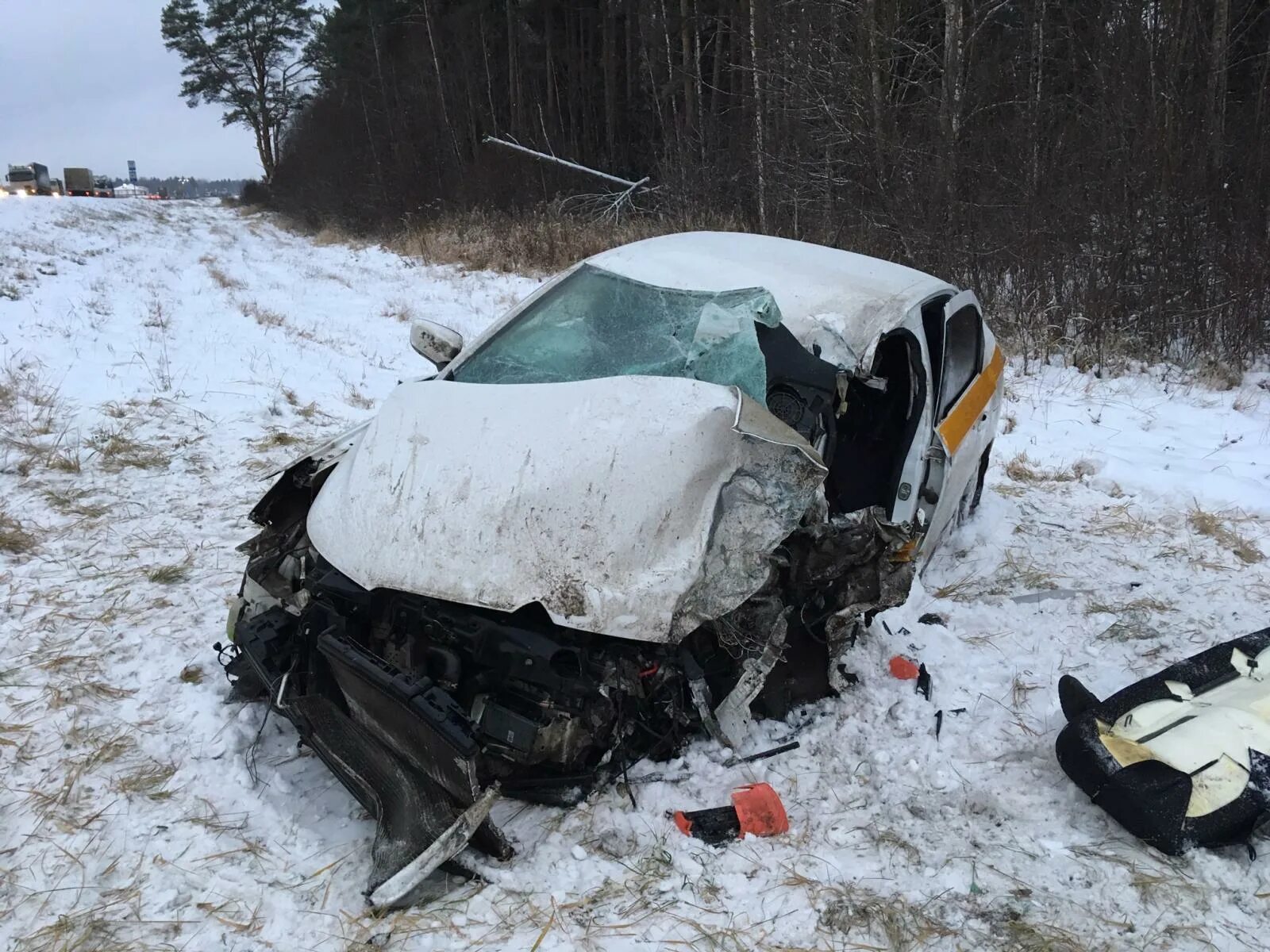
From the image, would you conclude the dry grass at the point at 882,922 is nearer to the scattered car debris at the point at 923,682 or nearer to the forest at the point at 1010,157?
the scattered car debris at the point at 923,682

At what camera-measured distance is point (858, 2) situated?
34.2 feet

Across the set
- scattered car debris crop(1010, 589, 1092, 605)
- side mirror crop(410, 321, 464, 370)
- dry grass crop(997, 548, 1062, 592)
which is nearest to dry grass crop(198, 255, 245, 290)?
side mirror crop(410, 321, 464, 370)

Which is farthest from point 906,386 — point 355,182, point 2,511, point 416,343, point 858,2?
point 355,182

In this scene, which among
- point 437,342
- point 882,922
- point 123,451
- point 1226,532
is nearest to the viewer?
point 882,922

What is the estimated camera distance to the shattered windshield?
2947 mm

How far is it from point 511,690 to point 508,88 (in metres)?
24.4

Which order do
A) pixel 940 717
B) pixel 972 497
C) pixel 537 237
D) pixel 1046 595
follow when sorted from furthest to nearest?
pixel 537 237 < pixel 972 497 < pixel 1046 595 < pixel 940 717

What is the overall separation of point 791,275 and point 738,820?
2182mm

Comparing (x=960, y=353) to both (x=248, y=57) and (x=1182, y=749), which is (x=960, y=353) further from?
(x=248, y=57)

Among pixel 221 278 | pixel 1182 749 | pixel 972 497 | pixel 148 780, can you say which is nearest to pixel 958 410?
pixel 972 497

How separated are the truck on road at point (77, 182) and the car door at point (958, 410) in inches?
2333

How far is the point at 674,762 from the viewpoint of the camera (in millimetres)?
2641

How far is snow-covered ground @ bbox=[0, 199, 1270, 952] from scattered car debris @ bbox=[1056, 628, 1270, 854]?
0.32 ft

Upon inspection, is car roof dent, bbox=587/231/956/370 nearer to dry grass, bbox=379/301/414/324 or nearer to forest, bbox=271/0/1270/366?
forest, bbox=271/0/1270/366
